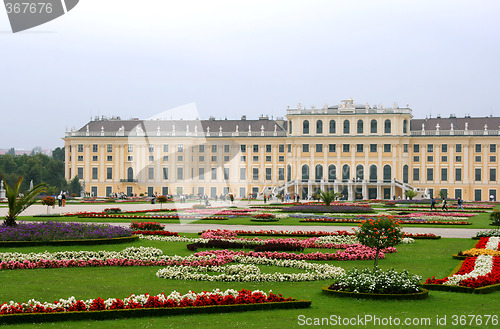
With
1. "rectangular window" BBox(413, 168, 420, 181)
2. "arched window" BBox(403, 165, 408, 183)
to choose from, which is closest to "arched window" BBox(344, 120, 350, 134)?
"arched window" BBox(403, 165, 408, 183)

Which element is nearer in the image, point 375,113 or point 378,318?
point 378,318

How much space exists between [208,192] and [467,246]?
65.7 m

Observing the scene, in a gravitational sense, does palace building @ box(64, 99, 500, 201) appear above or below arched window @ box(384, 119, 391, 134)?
below

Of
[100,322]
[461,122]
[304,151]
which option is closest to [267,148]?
[304,151]

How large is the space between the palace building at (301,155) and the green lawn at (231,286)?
209 ft

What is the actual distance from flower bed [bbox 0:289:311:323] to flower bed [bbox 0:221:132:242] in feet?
27.3

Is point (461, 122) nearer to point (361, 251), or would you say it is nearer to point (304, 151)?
point (304, 151)

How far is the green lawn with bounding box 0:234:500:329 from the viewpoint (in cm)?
930

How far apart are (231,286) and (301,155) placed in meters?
69.8

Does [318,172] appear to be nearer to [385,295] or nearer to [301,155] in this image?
[301,155]

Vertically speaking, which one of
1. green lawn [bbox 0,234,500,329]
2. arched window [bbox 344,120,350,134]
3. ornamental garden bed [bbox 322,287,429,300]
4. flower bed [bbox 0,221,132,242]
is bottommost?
green lawn [bbox 0,234,500,329]

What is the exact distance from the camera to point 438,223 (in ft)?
99.2

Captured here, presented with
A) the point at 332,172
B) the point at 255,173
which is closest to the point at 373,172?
the point at 332,172

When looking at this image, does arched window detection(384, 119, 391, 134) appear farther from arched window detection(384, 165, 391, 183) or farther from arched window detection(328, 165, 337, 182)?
arched window detection(328, 165, 337, 182)
